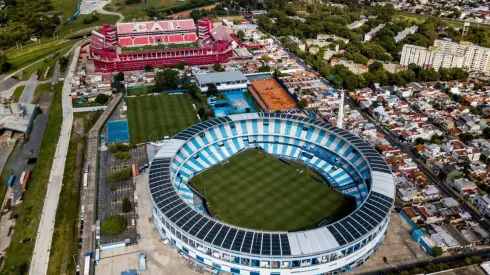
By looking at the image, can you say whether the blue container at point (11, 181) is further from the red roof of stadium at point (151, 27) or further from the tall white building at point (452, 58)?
the tall white building at point (452, 58)

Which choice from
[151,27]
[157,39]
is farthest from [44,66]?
[157,39]

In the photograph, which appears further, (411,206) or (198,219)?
(411,206)

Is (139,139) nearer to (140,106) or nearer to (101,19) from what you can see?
(140,106)

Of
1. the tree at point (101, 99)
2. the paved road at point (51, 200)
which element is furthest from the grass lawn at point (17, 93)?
the tree at point (101, 99)

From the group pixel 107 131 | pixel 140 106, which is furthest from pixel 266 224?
pixel 140 106

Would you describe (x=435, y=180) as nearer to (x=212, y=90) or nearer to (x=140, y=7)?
(x=212, y=90)

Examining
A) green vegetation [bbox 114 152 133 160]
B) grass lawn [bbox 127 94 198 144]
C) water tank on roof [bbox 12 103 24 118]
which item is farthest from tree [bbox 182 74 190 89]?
water tank on roof [bbox 12 103 24 118]
